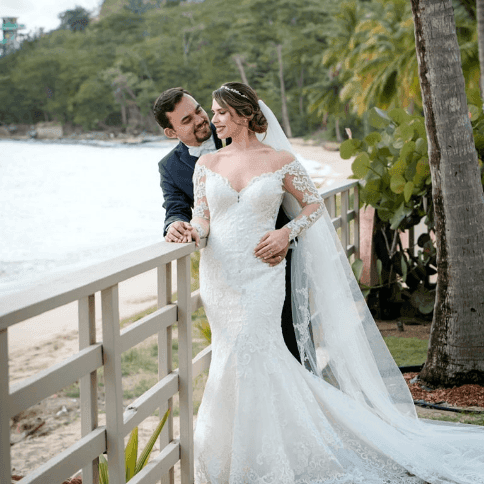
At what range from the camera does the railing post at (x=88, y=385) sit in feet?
5.96

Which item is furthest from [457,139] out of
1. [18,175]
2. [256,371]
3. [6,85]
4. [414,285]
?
[6,85]

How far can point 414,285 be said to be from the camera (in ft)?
16.3

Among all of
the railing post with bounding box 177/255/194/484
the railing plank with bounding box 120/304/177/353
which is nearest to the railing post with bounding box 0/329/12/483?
the railing plank with bounding box 120/304/177/353

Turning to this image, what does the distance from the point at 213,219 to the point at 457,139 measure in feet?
4.29

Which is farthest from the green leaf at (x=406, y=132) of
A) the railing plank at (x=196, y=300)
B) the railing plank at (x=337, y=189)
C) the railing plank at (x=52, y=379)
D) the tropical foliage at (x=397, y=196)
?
the railing plank at (x=52, y=379)

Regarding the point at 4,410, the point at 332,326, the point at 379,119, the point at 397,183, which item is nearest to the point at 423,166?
the point at 397,183

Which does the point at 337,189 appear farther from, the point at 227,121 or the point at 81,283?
the point at 81,283

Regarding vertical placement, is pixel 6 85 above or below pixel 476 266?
above

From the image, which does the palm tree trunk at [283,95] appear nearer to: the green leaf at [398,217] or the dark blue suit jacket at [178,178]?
the green leaf at [398,217]

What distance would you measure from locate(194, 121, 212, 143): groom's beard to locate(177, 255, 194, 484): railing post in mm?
803

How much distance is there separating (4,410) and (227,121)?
1528 mm

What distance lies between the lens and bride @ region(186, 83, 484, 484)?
2.49 m

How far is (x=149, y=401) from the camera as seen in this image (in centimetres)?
218

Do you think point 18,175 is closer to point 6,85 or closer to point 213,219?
point 6,85
